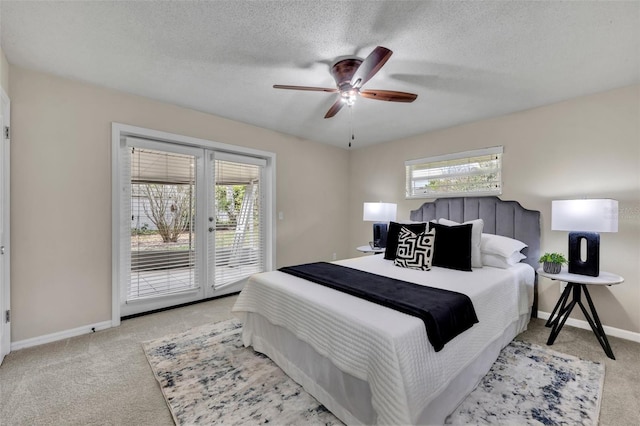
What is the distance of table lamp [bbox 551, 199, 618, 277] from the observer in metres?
2.34

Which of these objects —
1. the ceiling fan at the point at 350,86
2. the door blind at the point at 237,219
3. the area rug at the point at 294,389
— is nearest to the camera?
the area rug at the point at 294,389

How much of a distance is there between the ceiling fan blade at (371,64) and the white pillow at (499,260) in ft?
7.11

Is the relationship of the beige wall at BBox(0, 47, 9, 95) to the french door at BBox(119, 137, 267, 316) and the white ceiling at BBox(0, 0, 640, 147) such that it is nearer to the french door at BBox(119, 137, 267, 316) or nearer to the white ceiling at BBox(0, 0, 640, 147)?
the white ceiling at BBox(0, 0, 640, 147)

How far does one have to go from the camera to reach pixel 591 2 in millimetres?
1604

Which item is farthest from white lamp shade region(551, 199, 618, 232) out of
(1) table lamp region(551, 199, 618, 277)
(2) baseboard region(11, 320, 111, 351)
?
(2) baseboard region(11, 320, 111, 351)

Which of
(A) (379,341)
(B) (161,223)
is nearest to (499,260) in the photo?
(A) (379,341)

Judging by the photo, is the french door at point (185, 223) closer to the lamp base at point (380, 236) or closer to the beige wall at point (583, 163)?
the lamp base at point (380, 236)

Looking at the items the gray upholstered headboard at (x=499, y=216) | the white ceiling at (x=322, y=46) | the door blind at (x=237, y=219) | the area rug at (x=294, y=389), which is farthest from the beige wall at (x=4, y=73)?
the gray upholstered headboard at (x=499, y=216)

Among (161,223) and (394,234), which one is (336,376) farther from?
(161,223)

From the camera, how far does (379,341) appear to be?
134cm

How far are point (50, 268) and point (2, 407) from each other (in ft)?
3.99

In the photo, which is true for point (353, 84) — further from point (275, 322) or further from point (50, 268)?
point (50, 268)

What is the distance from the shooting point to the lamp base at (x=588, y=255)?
8.13 ft

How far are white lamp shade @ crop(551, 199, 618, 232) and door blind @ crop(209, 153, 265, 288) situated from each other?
351cm
